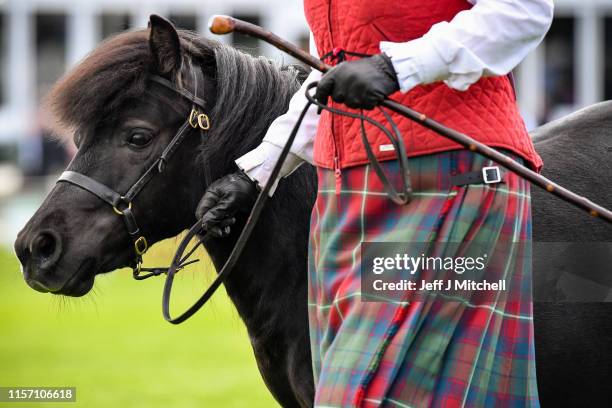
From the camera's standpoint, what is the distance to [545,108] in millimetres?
23000

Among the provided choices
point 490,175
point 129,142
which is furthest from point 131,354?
point 490,175

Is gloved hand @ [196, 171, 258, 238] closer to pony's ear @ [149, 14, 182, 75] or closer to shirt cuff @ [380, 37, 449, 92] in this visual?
pony's ear @ [149, 14, 182, 75]

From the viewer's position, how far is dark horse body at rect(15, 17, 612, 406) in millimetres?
3480

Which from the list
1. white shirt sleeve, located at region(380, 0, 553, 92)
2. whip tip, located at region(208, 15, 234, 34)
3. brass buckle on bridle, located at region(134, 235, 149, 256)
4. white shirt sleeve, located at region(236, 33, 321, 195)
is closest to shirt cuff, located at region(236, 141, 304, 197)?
white shirt sleeve, located at region(236, 33, 321, 195)

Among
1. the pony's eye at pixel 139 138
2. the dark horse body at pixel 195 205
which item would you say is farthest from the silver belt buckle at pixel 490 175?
the pony's eye at pixel 139 138

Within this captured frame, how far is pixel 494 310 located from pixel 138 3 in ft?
77.1

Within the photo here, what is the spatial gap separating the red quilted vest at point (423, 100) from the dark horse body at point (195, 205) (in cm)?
76

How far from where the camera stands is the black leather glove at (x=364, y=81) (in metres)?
2.72

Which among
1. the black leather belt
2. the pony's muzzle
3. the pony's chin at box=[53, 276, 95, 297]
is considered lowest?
the pony's chin at box=[53, 276, 95, 297]

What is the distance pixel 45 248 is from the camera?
3.46 m

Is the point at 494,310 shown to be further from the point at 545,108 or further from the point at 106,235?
the point at 545,108

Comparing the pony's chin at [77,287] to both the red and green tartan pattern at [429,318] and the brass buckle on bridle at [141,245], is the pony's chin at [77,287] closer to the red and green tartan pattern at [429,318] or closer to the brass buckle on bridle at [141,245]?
the brass buckle on bridle at [141,245]

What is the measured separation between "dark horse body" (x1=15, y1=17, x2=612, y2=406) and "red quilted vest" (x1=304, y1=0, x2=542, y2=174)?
2.49ft

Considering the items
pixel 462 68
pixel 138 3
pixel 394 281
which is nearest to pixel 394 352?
pixel 394 281
